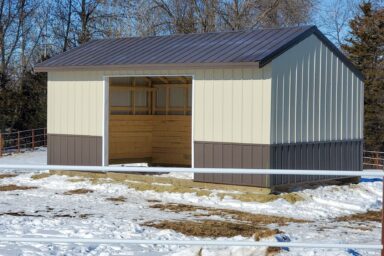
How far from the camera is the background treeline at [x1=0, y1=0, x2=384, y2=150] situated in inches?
1286

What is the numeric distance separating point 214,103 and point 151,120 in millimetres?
4873

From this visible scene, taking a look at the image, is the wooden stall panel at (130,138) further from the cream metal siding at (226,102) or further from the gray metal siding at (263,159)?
the gray metal siding at (263,159)

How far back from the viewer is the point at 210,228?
35.8 ft

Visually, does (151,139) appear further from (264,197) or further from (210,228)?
(210,228)

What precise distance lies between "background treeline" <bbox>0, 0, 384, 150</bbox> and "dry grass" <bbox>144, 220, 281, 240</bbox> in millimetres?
21753

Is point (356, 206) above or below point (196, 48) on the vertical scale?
below

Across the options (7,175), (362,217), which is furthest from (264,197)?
(7,175)

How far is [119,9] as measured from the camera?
133 feet

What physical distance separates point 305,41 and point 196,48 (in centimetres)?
252

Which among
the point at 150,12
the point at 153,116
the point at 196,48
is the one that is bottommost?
the point at 153,116

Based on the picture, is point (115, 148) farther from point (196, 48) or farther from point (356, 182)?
point (356, 182)

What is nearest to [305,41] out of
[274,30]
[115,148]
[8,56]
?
[274,30]

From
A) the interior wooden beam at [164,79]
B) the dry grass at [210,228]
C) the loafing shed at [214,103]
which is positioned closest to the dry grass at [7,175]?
the loafing shed at [214,103]

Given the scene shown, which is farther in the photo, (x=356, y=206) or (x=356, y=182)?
(x=356, y=182)
